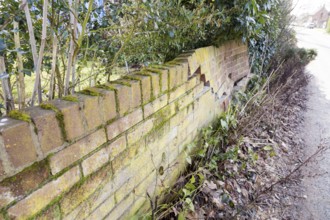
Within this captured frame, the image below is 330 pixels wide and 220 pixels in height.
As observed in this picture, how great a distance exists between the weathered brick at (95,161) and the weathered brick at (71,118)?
166 millimetres

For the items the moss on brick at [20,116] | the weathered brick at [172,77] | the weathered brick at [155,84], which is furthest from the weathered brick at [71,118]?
the weathered brick at [172,77]

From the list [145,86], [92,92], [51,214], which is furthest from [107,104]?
[51,214]

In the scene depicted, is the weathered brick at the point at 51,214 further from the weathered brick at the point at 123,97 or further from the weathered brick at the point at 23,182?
the weathered brick at the point at 123,97

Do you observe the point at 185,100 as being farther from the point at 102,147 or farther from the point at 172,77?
the point at 102,147

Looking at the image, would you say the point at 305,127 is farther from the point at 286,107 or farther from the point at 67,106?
the point at 67,106

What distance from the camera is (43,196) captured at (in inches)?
34.9

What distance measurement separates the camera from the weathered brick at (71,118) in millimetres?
905

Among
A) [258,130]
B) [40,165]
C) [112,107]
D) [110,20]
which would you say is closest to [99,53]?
[110,20]

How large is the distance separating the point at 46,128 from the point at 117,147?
0.48m

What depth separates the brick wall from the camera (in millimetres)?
785

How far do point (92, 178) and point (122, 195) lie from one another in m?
0.33

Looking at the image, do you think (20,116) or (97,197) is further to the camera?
(97,197)

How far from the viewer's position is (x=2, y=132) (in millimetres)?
693

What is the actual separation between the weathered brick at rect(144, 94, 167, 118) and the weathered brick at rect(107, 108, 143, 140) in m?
0.07
